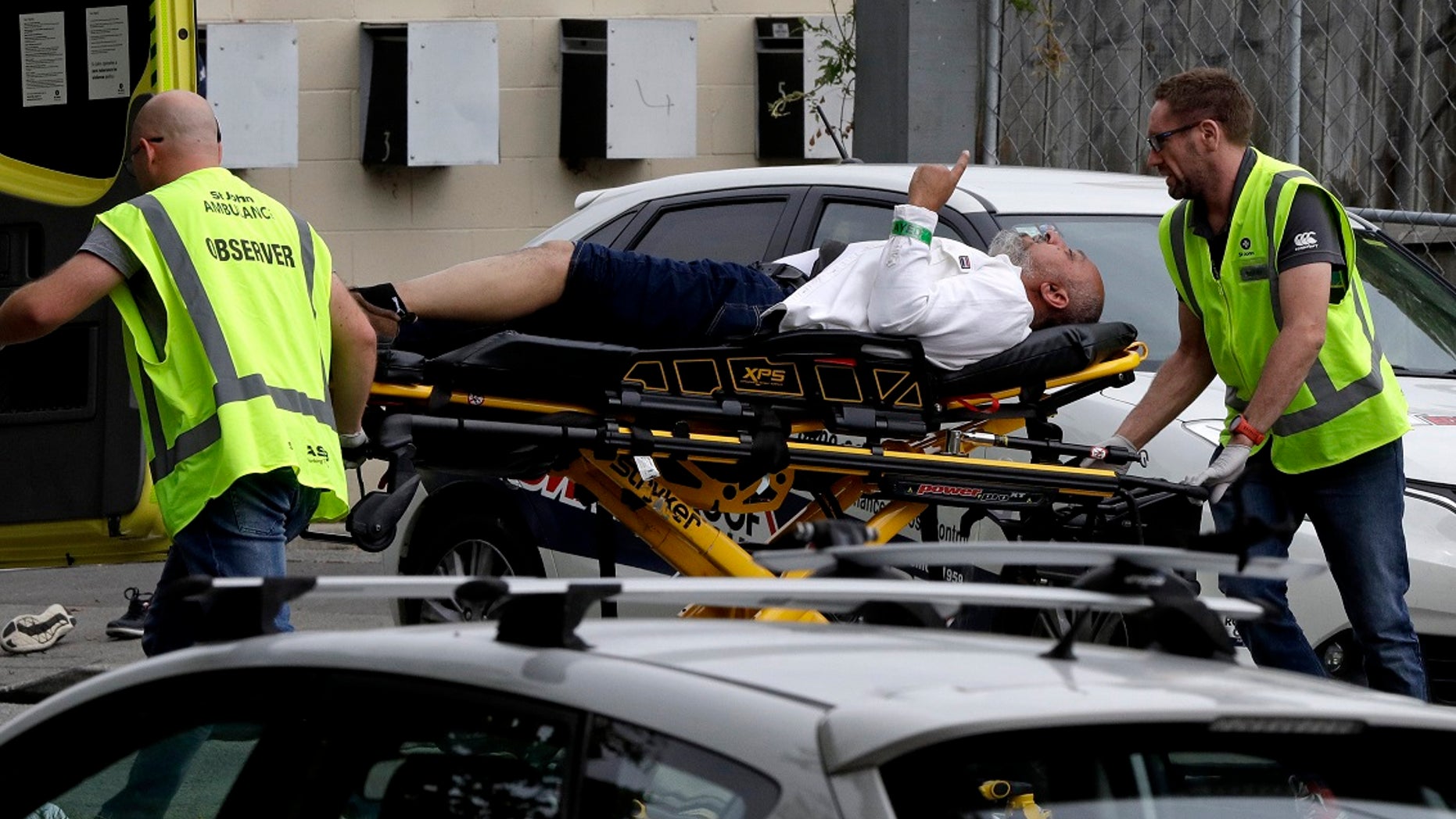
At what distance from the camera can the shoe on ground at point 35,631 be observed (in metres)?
7.75

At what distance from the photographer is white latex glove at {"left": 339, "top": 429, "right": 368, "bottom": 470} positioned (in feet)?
16.1

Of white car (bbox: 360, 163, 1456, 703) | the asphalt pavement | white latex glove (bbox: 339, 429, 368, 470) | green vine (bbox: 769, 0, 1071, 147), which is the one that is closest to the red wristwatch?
white car (bbox: 360, 163, 1456, 703)

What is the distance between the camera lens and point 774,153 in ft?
39.7

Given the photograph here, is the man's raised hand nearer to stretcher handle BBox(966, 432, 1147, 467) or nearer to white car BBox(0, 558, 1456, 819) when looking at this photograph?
stretcher handle BBox(966, 432, 1147, 467)

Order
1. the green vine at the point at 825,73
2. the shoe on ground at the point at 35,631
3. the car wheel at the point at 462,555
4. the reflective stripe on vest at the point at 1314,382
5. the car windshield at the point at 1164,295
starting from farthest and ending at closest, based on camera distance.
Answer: the green vine at the point at 825,73 → the shoe on ground at the point at 35,631 → the car wheel at the point at 462,555 → the car windshield at the point at 1164,295 → the reflective stripe on vest at the point at 1314,382

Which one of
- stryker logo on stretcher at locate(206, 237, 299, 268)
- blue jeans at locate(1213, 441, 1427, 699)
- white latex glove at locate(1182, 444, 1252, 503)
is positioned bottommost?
blue jeans at locate(1213, 441, 1427, 699)

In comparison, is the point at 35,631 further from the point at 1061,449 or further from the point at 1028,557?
the point at 1028,557

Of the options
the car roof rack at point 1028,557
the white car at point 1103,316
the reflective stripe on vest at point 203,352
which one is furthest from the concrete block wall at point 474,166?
the car roof rack at point 1028,557

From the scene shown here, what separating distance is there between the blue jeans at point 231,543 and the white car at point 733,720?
1723mm

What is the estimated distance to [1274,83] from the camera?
8586mm

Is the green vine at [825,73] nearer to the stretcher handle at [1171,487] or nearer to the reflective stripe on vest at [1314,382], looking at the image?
the reflective stripe on vest at [1314,382]

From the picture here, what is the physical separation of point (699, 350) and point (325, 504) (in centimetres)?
101

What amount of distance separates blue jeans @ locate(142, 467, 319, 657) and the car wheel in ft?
7.43

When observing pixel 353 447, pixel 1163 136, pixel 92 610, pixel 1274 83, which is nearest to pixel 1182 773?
pixel 353 447
